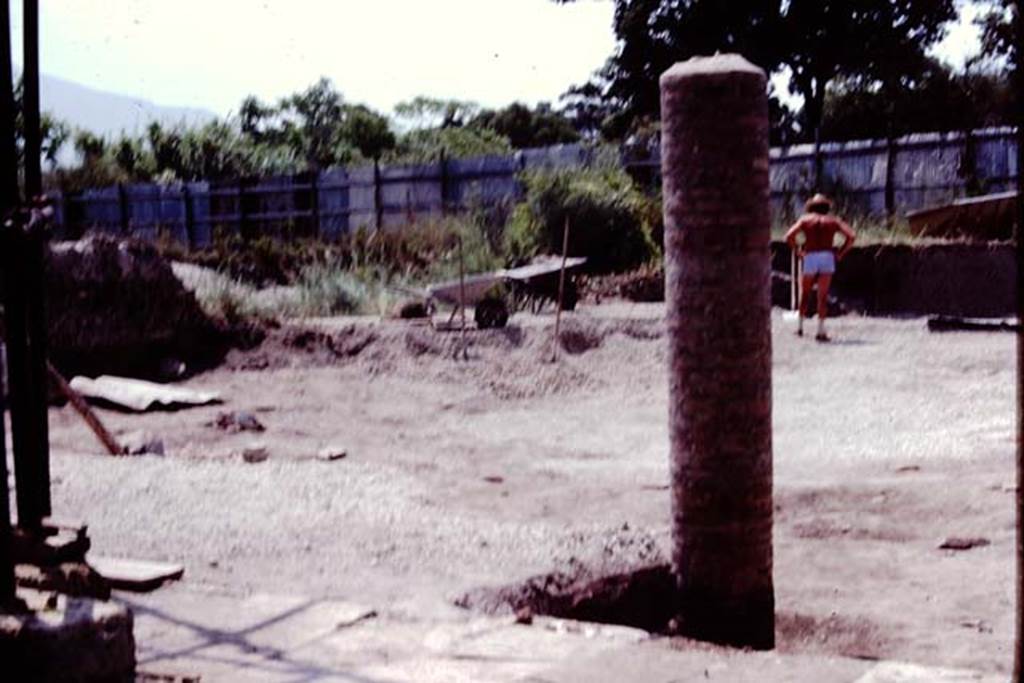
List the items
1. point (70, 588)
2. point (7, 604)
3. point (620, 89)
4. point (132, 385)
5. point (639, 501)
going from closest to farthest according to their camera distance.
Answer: point (7, 604)
point (70, 588)
point (639, 501)
point (132, 385)
point (620, 89)

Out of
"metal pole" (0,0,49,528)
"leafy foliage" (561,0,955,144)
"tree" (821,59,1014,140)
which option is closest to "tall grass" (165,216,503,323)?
"metal pole" (0,0,49,528)

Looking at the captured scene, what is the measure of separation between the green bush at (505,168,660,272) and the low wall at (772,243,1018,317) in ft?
9.87

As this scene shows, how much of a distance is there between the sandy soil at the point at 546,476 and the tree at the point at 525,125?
33.9 meters

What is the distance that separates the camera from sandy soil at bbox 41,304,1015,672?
201 inches

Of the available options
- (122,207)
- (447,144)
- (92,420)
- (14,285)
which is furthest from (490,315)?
(447,144)

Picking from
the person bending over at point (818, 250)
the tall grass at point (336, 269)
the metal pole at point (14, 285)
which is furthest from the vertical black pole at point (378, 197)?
the metal pole at point (14, 285)

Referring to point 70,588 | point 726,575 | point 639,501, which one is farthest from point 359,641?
point 639,501

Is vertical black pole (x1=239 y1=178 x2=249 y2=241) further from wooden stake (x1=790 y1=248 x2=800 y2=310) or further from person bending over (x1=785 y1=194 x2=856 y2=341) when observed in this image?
person bending over (x1=785 y1=194 x2=856 y2=341)

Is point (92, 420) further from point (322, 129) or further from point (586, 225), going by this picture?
point (322, 129)

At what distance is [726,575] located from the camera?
15.5 ft

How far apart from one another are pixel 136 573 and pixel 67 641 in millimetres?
1555

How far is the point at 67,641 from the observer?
9.64 ft

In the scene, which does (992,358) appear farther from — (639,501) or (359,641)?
(359,641)

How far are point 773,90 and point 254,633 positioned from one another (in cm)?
3126
